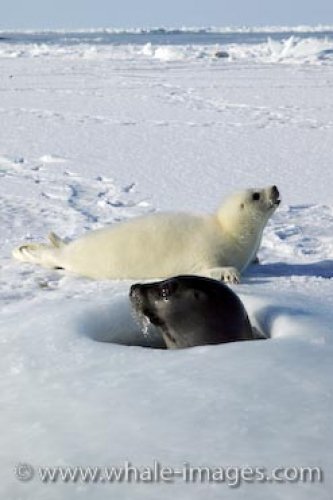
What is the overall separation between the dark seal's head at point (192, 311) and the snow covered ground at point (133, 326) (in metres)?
0.09

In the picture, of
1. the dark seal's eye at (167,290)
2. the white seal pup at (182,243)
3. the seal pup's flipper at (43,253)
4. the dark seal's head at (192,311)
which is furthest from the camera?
the seal pup's flipper at (43,253)

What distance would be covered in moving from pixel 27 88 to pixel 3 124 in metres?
3.74

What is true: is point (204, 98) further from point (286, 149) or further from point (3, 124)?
point (286, 149)

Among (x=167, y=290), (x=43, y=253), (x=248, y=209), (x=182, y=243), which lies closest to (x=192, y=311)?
(x=167, y=290)

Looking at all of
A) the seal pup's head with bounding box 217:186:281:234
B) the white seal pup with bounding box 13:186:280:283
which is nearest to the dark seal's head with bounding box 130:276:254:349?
A: the white seal pup with bounding box 13:186:280:283

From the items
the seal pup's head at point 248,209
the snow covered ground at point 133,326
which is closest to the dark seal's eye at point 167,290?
the snow covered ground at point 133,326

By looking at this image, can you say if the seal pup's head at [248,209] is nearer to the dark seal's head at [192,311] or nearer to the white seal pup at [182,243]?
the white seal pup at [182,243]

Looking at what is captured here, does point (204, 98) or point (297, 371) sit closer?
point (297, 371)

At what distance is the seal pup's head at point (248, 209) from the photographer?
3189mm

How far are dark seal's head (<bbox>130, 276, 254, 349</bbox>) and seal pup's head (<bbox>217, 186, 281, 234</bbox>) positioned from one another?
96 cm

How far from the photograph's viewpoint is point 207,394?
158 centimetres

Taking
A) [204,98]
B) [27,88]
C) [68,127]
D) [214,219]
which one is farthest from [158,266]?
[27,88]

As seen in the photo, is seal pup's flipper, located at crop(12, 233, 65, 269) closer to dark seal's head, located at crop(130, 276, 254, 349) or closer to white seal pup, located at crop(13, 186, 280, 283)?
white seal pup, located at crop(13, 186, 280, 283)

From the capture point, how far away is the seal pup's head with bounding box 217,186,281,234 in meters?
3.19
